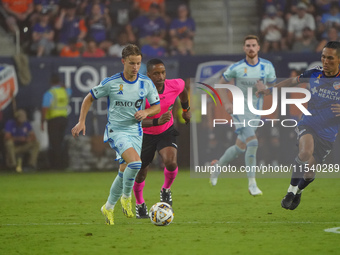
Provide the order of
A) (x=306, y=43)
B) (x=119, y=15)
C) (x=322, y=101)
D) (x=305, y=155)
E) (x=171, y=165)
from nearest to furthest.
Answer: (x=305, y=155)
(x=322, y=101)
(x=171, y=165)
(x=306, y=43)
(x=119, y=15)

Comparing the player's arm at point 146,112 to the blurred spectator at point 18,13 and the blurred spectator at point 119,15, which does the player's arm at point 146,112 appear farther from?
the blurred spectator at point 18,13

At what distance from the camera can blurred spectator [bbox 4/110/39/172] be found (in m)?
18.0

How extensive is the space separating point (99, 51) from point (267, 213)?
412 inches

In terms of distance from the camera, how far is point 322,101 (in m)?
9.62

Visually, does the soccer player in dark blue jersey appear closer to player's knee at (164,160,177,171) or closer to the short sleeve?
player's knee at (164,160,177,171)

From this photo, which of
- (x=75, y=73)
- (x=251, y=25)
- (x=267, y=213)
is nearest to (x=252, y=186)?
(x=267, y=213)

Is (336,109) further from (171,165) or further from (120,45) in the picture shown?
(120,45)

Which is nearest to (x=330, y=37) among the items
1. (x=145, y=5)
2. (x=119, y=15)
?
(x=145, y=5)

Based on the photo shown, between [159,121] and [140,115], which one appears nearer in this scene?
[140,115]

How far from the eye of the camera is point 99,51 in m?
19.3

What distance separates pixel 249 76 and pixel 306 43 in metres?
7.09

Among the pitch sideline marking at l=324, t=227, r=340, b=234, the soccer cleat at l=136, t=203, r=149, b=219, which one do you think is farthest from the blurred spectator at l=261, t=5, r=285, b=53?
the pitch sideline marking at l=324, t=227, r=340, b=234

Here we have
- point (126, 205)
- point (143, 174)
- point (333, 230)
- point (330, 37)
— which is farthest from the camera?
point (330, 37)

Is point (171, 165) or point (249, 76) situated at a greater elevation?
point (249, 76)
